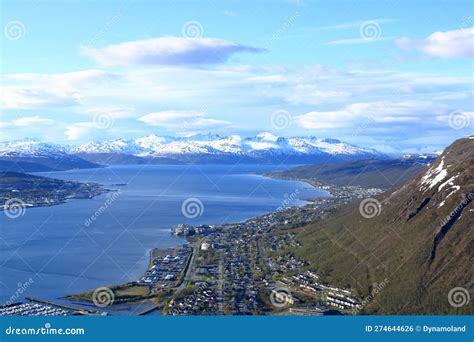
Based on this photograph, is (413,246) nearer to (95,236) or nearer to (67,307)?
(67,307)

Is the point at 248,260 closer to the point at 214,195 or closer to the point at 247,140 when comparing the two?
the point at 214,195

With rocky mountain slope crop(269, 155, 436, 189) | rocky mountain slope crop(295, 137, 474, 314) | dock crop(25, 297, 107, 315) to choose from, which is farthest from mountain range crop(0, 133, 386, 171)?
dock crop(25, 297, 107, 315)

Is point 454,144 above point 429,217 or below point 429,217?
above

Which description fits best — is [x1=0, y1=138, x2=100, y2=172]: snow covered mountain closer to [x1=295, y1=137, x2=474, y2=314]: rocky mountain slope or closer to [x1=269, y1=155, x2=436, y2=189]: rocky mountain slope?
[x1=269, y1=155, x2=436, y2=189]: rocky mountain slope

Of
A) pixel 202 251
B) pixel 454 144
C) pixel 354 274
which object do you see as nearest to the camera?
pixel 354 274

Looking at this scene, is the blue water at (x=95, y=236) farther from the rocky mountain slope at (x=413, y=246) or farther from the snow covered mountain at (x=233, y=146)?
the snow covered mountain at (x=233, y=146)

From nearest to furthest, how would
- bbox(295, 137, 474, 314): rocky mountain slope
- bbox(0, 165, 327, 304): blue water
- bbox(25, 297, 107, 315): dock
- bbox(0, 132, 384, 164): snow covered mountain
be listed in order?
1. bbox(25, 297, 107, 315): dock
2. bbox(295, 137, 474, 314): rocky mountain slope
3. bbox(0, 165, 327, 304): blue water
4. bbox(0, 132, 384, 164): snow covered mountain

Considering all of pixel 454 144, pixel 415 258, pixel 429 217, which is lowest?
pixel 415 258

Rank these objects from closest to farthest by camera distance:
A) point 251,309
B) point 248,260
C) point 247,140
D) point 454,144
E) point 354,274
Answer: point 251,309 → point 354,274 → point 248,260 → point 454,144 → point 247,140

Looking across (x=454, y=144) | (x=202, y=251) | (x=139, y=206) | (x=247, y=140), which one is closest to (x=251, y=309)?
(x=202, y=251)
